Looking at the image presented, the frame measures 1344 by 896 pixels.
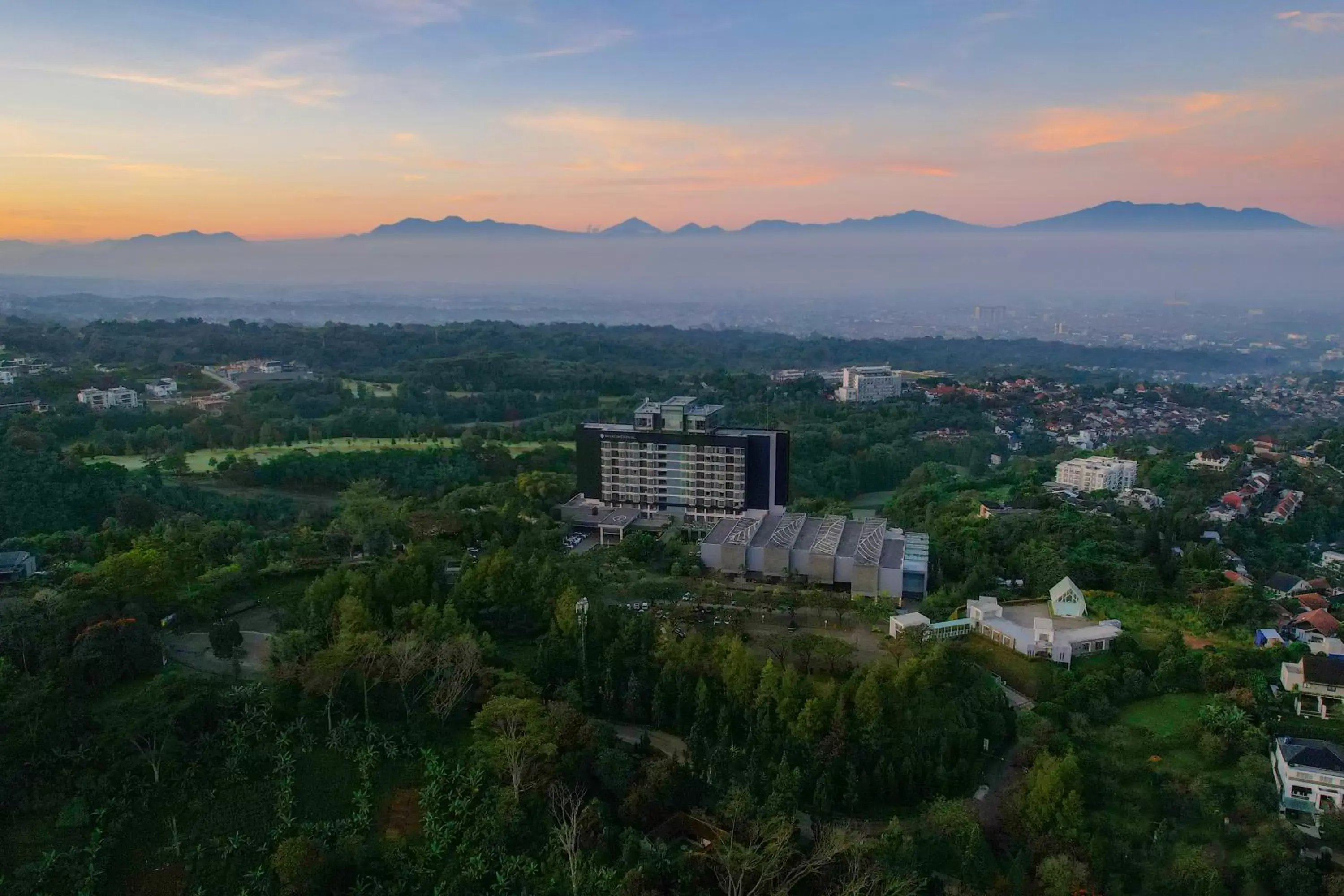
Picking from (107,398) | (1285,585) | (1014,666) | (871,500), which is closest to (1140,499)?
(1285,585)

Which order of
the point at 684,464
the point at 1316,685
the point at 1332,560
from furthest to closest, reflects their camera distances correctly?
1. the point at 684,464
2. the point at 1332,560
3. the point at 1316,685

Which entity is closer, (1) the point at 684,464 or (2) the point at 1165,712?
(2) the point at 1165,712

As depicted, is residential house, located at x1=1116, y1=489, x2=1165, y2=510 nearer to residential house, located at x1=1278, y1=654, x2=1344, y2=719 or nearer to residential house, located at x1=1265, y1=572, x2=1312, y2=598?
residential house, located at x1=1265, y1=572, x2=1312, y2=598

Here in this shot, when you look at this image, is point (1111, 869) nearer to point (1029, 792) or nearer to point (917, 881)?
point (1029, 792)

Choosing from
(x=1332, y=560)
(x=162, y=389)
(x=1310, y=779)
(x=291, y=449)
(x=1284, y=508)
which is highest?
Answer: (x=162, y=389)

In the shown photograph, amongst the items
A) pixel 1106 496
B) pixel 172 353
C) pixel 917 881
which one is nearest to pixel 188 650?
pixel 917 881

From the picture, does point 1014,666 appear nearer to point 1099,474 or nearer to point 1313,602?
point 1313,602

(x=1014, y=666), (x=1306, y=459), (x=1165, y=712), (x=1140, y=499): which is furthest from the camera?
(x=1306, y=459)

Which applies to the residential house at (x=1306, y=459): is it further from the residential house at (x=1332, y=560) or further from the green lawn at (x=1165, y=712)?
the green lawn at (x=1165, y=712)
